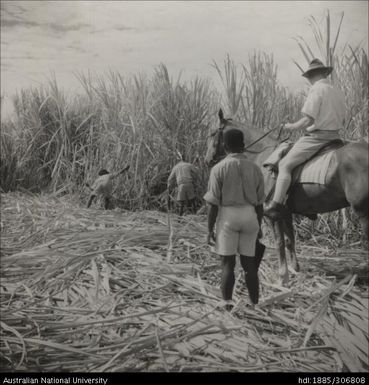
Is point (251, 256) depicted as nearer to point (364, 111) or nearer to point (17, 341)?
point (17, 341)

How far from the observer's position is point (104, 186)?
240 inches

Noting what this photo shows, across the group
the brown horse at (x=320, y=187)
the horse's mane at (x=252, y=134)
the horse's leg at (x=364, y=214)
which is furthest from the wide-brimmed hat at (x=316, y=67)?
the horse's leg at (x=364, y=214)

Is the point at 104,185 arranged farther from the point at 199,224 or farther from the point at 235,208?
the point at 235,208

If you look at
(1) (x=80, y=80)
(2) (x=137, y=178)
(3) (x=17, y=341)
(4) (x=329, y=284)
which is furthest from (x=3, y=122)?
(4) (x=329, y=284)

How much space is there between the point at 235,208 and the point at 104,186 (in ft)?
10.8

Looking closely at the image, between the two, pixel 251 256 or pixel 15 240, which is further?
pixel 15 240

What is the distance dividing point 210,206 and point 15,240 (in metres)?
2.75

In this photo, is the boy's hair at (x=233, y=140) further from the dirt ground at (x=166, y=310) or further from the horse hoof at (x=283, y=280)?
the horse hoof at (x=283, y=280)

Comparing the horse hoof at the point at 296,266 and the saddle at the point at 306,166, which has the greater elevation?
the saddle at the point at 306,166

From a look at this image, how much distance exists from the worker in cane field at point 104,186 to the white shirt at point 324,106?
2786 millimetres

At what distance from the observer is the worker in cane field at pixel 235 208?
3.10 metres

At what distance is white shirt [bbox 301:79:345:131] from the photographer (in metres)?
3.90
